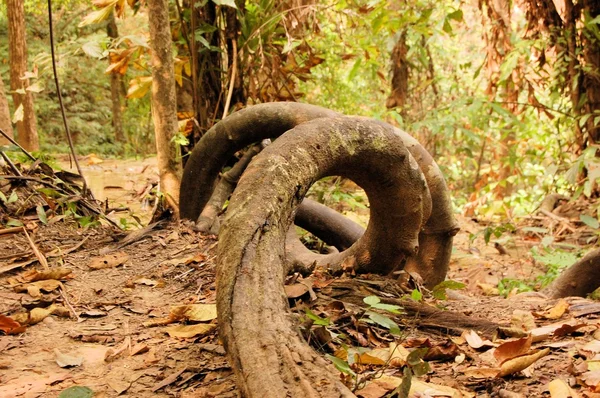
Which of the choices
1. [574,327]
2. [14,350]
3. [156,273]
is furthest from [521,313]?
[14,350]

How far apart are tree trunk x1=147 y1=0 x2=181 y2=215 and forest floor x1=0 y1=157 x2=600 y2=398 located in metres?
0.76

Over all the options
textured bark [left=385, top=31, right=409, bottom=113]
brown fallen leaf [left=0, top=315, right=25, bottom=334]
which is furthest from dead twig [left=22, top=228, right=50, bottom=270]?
textured bark [left=385, top=31, right=409, bottom=113]

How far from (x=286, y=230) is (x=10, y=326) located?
3.28ft

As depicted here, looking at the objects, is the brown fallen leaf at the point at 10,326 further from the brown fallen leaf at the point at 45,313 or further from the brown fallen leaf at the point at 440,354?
the brown fallen leaf at the point at 440,354

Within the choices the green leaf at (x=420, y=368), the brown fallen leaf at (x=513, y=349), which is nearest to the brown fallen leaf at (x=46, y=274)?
the green leaf at (x=420, y=368)

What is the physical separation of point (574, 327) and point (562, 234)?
3755 millimetres

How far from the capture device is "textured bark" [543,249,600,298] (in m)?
2.85

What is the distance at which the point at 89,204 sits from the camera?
331cm

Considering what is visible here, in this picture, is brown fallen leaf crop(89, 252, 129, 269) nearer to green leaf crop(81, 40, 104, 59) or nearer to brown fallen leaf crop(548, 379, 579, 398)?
green leaf crop(81, 40, 104, 59)

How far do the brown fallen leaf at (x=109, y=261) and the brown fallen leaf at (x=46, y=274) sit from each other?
18cm

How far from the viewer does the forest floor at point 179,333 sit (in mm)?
1412

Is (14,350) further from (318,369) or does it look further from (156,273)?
(318,369)

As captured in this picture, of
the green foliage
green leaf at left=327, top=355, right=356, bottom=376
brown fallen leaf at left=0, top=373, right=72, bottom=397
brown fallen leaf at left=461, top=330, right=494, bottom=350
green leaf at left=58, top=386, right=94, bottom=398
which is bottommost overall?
the green foliage

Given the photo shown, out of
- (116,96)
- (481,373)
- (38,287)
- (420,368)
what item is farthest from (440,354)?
(116,96)
